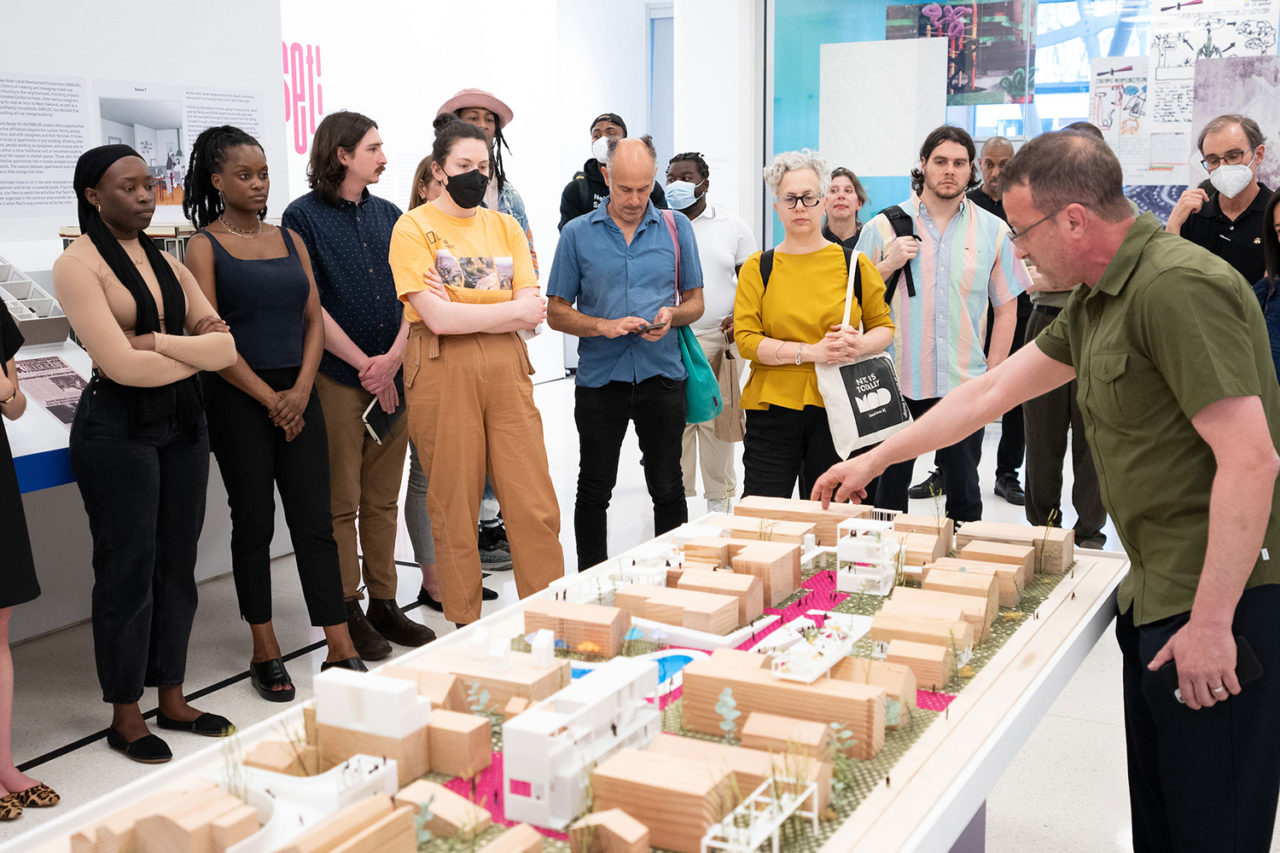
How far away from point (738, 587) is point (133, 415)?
1.88 meters

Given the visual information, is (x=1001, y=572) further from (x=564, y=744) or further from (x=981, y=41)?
(x=981, y=41)

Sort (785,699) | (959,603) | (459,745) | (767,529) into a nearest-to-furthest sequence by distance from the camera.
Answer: (459,745)
(785,699)
(959,603)
(767,529)

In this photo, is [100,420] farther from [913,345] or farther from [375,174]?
[913,345]

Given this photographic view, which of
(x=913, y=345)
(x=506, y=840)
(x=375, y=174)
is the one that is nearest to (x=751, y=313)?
(x=913, y=345)

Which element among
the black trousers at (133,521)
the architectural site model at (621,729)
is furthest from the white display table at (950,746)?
the black trousers at (133,521)

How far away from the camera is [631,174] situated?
3697mm

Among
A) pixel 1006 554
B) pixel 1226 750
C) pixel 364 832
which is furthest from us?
pixel 1006 554

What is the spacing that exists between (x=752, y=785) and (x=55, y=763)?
8.42ft

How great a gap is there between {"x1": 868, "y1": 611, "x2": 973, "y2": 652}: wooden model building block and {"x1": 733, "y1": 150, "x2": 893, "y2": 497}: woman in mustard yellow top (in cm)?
176

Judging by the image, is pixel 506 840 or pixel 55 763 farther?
pixel 55 763

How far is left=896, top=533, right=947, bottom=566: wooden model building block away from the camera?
227 centimetres

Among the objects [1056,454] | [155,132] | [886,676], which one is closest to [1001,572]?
[886,676]

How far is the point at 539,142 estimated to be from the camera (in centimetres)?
923

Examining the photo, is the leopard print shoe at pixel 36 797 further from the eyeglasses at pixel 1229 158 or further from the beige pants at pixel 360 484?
the eyeglasses at pixel 1229 158
